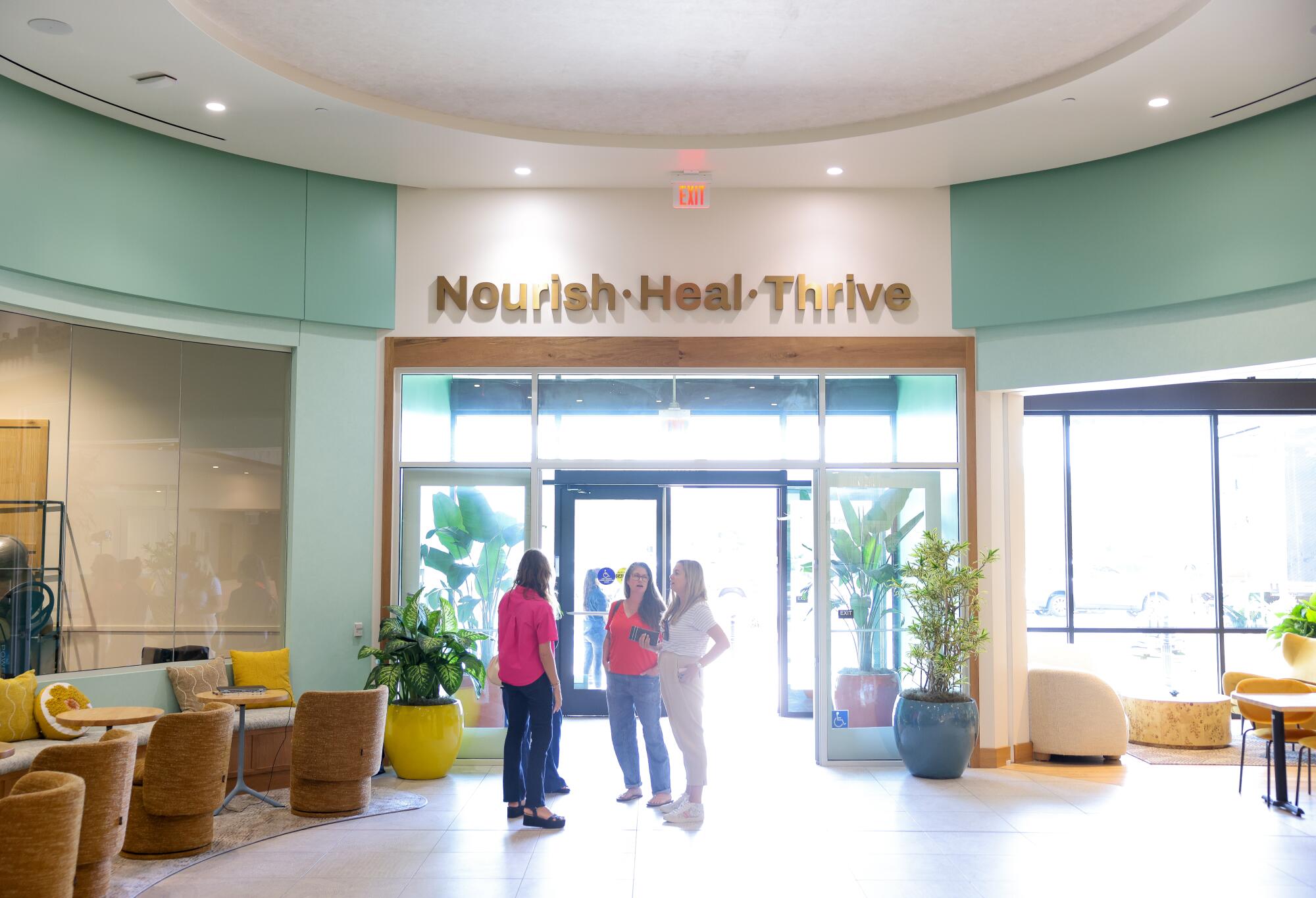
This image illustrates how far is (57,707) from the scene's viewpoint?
21.0ft

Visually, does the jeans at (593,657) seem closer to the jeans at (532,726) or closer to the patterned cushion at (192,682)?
the jeans at (532,726)

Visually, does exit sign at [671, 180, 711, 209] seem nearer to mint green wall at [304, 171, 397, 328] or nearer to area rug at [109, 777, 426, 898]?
mint green wall at [304, 171, 397, 328]

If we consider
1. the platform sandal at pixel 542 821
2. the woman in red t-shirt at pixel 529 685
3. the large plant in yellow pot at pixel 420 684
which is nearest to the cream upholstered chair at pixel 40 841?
the woman in red t-shirt at pixel 529 685

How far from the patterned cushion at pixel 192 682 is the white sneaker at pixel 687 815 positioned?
3.31 meters

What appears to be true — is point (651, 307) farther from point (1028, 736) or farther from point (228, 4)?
point (1028, 736)

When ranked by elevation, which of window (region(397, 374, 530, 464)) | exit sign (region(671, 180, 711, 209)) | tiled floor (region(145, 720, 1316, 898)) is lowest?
tiled floor (region(145, 720, 1316, 898))

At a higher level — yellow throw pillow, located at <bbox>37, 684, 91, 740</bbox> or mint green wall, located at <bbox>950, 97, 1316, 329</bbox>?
mint green wall, located at <bbox>950, 97, 1316, 329</bbox>

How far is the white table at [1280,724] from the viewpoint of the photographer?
6.68 m

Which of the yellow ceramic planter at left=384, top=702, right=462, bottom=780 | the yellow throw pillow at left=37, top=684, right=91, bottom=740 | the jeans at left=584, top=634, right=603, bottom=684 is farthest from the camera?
→ the jeans at left=584, top=634, right=603, bottom=684

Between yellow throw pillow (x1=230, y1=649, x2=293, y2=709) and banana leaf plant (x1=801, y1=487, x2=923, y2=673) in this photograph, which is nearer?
yellow throw pillow (x1=230, y1=649, x2=293, y2=709)

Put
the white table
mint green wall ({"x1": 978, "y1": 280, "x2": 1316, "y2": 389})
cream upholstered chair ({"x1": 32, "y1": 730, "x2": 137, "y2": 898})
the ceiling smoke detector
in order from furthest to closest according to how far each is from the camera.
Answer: mint green wall ({"x1": 978, "y1": 280, "x2": 1316, "y2": 389}), the white table, the ceiling smoke detector, cream upholstered chair ({"x1": 32, "y1": 730, "x2": 137, "y2": 898})

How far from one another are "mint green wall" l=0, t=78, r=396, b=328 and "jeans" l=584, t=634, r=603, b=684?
10.6 ft

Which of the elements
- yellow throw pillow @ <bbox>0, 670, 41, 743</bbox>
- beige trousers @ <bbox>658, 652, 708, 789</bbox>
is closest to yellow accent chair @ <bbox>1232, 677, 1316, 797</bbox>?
beige trousers @ <bbox>658, 652, 708, 789</bbox>

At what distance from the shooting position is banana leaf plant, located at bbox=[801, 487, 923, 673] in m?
8.17
